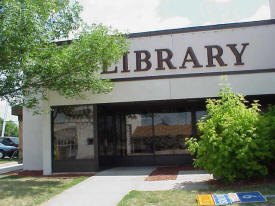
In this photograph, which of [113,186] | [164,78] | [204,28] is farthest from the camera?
[204,28]

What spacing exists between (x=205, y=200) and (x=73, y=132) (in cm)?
695

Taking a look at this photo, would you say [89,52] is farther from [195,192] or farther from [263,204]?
[263,204]

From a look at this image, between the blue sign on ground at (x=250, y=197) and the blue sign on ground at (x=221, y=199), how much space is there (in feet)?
0.97

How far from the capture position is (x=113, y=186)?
368 inches

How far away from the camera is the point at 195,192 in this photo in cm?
790

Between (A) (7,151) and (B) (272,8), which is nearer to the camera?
(B) (272,8)

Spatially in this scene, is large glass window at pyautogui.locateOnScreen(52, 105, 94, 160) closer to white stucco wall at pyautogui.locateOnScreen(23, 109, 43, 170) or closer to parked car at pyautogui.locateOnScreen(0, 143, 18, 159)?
white stucco wall at pyautogui.locateOnScreen(23, 109, 43, 170)

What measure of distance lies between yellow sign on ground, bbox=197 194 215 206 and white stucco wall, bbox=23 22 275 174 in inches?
197

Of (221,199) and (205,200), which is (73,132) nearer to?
(205,200)

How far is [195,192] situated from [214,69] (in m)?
5.57

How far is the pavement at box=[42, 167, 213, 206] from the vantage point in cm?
766

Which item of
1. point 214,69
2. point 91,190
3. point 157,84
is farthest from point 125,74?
point 91,190

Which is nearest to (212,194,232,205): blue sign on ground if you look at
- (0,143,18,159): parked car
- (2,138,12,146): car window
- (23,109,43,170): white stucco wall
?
(23,109,43,170): white stucco wall

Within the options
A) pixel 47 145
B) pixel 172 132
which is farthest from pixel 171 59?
pixel 47 145
